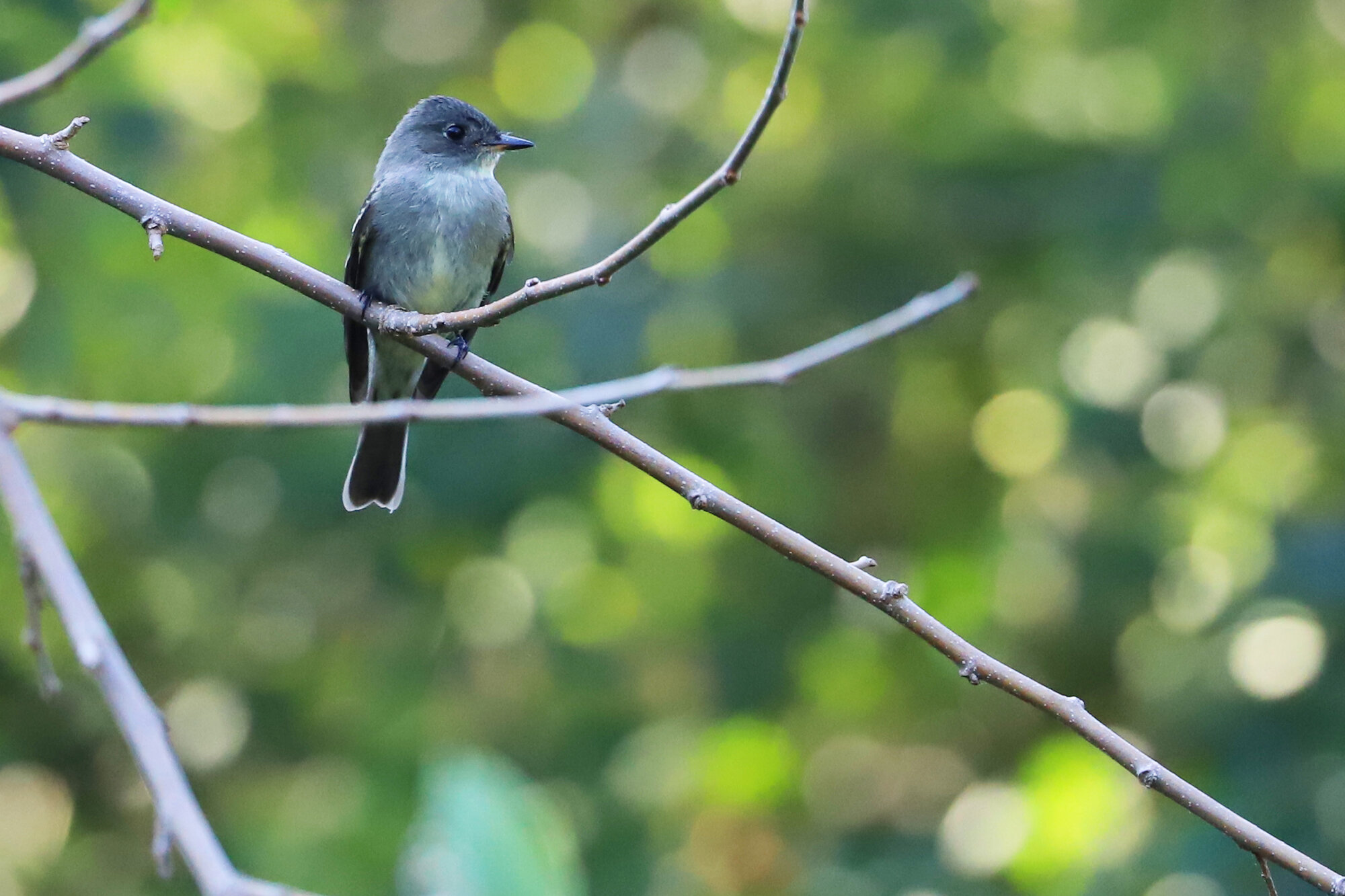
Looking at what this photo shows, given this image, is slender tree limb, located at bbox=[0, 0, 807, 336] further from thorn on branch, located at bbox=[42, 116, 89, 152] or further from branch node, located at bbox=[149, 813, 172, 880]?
branch node, located at bbox=[149, 813, 172, 880]

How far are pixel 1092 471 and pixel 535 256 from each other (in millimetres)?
2823

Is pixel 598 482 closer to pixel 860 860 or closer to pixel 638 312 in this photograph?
pixel 638 312

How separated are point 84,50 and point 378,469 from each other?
3525mm

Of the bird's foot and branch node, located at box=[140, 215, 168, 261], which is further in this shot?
the bird's foot

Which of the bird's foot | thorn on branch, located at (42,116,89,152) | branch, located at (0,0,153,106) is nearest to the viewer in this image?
branch, located at (0,0,153,106)

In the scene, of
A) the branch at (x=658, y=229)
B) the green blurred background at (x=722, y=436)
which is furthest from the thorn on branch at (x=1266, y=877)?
the green blurred background at (x=722, y=436)

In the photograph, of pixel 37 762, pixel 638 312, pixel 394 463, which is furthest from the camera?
pixel 37 762

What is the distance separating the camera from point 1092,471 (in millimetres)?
6777

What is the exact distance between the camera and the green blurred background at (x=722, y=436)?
5918 mm

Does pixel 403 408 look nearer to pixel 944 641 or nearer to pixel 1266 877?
pixel 944 641

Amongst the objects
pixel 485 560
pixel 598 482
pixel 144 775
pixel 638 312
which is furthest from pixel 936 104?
pixel 144 775

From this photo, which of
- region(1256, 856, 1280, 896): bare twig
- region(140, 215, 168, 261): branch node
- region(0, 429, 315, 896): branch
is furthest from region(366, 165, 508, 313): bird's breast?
region(0, 429, 315, 896): branch

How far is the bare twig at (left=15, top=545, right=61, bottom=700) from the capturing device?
4.42 ft

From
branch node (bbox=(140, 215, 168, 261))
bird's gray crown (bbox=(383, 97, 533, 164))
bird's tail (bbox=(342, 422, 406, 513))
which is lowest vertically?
bird's tail (bbox=(342, 422, 406, 513))
